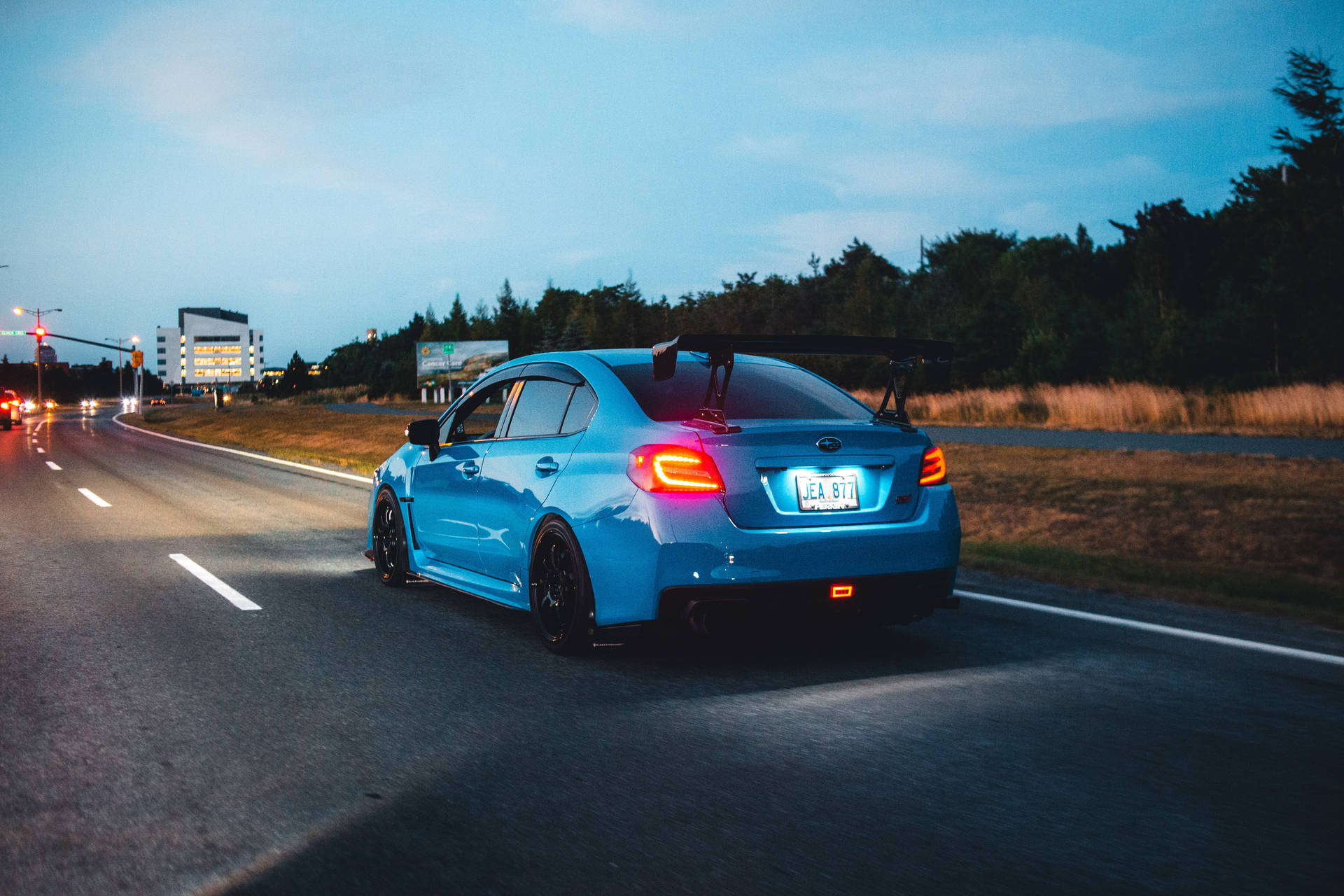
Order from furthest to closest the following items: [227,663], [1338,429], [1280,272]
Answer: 1. [1280,272]
2. [1338,429]
3. [227,663]

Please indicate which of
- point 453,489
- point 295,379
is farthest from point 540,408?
point 295,379

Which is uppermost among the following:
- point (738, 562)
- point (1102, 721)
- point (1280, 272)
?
point (1280, 272)

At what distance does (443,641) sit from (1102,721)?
3.46 metres

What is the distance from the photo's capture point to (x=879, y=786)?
3789mm

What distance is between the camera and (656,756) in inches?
163

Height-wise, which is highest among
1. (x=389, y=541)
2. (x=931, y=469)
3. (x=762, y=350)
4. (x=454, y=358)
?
(x=454, y=358)

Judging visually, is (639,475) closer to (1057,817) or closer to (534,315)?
(1057,817)

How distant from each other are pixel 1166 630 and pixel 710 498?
2916 millimetres

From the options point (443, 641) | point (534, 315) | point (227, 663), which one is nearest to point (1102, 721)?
point (443, 641)

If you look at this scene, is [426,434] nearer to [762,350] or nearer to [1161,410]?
[762,350]

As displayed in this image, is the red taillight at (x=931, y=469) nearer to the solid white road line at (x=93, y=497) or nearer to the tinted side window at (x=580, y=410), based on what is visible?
the tinted side window at (x=580, y=410)

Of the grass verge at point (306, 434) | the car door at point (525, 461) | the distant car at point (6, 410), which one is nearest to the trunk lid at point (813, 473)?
the car door at point (525, 461)

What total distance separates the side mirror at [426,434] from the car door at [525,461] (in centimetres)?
82

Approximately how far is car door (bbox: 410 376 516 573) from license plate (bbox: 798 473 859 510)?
222 centimetres
